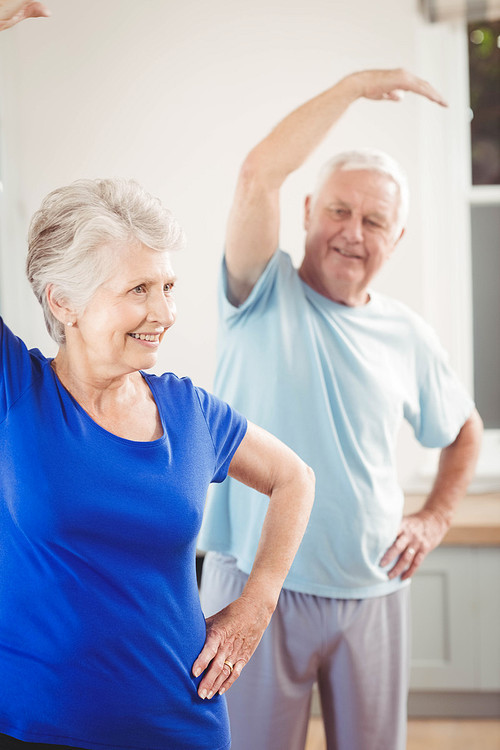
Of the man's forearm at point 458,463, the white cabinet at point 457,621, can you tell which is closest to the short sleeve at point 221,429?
the man's forearm at point 458,463

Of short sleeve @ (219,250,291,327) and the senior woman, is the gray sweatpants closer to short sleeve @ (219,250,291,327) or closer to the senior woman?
the senior woman

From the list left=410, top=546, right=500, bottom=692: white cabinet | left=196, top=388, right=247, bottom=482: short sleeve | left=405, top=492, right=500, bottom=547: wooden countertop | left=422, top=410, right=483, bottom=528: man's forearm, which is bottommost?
left=410, top=546, right=500, bottom=692: white cabinet

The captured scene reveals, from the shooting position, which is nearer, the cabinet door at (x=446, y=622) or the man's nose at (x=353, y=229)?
the man's nose at (x=353, y=229)

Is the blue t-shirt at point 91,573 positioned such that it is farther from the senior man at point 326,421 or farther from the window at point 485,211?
the window at point 485,211

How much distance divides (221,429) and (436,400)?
67 cm

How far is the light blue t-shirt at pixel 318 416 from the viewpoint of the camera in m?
1.45

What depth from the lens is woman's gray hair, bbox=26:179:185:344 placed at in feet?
A: 3.35

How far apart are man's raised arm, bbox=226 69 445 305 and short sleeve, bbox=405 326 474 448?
1.50 ft

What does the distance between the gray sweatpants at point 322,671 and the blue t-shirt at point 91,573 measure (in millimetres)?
320

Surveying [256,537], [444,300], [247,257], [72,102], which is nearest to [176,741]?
[256,537]

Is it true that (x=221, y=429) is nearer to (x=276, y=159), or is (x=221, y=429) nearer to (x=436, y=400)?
(x=276, y=159)

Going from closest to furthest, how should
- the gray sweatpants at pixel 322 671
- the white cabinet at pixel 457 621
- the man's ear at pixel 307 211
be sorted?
1. the gray sweatpants at pixel 322 671
2. the man's ear at pixel 307 211
3. the white cabinet at pixel 457 621

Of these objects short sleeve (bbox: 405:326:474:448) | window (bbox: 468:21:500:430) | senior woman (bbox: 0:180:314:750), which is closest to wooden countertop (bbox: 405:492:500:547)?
window (bbox: 468:21:500:430)

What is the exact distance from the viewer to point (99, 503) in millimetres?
1039
